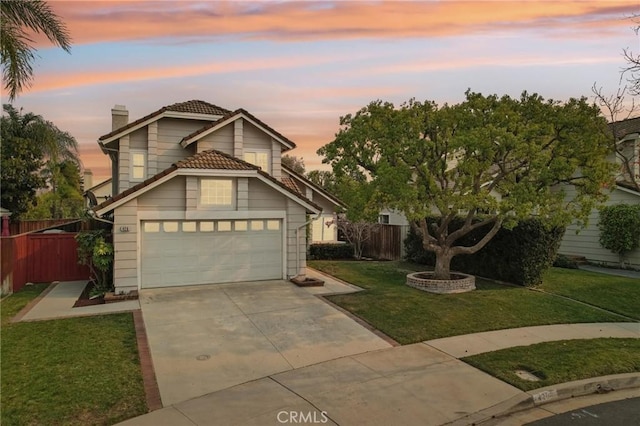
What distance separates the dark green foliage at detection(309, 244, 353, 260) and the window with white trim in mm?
9442

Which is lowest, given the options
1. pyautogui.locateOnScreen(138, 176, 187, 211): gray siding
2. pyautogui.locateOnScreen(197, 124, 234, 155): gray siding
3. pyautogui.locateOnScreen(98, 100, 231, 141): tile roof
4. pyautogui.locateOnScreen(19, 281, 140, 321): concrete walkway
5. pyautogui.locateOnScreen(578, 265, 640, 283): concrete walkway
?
pyautogui.locateOnScreen(19, 281, 140, 321): concrete walkway

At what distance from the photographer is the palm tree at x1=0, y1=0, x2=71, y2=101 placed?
1063cm

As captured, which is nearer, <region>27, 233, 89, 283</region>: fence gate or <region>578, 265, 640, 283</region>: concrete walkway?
<region>27, 233, 89, 283</region>: fence gate

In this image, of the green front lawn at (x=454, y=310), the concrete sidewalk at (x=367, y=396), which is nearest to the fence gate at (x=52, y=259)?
the green front lawn at (x=454, y=310)

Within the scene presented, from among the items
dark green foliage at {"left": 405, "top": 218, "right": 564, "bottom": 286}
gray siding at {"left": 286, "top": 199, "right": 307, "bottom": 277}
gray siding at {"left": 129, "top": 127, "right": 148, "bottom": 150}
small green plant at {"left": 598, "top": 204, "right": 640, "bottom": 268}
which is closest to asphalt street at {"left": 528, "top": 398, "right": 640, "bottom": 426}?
dark green foliage at {"left": 405, "top": 218, "right": 564, "bottom": 286}

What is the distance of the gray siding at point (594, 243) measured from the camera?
19500 mm

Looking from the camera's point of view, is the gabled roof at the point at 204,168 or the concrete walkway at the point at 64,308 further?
the gabled roof at the point at 204,168

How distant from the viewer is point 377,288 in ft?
46.6

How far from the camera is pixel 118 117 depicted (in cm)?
1881

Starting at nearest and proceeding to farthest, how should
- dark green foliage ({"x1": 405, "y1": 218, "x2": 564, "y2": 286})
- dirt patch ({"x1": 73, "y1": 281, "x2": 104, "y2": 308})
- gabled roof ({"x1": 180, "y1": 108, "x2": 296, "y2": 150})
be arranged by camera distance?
dirt patch ({"x1": 73, "y1": 281, "x2": 104, "y2": 308}) < dark green foliage ({"x1": 405, "y1": 218, "x2": 564, "y2": 286}) < gabled roof ({"x1": 180, "y1": 108, "x2": 296, "y2": 150})

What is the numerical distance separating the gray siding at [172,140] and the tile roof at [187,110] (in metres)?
0.42

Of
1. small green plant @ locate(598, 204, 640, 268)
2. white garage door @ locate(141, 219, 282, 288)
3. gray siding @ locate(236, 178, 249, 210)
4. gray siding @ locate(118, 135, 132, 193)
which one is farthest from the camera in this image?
small green plant @ locate(598, 204, 640, 268)

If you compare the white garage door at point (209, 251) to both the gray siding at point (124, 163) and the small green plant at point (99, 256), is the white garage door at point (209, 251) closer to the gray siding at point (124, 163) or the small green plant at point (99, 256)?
the small green plant at point (99, 256)

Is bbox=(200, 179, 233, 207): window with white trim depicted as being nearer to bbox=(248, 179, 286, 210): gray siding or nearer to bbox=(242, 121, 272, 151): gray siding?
bbox=(248, 179, 286, 210): gray siding
